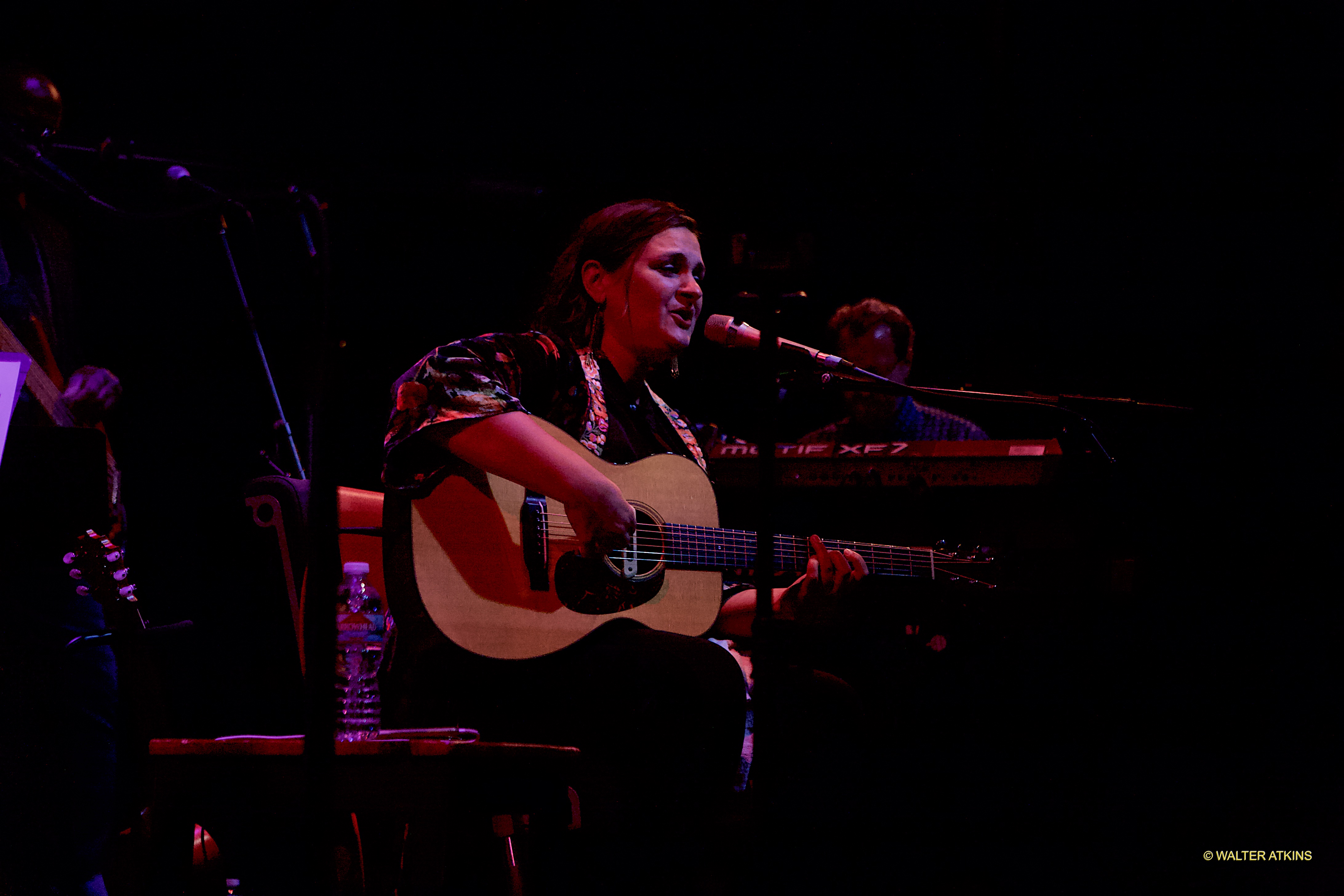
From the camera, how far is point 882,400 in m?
3.55

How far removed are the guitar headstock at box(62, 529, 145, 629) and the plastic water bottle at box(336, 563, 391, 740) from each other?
54 cm

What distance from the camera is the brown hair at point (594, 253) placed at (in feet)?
7.16

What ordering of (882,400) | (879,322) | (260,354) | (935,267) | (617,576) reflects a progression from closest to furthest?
(617,576) → (260,354) → (882,400) → (879,322) → (935,267)

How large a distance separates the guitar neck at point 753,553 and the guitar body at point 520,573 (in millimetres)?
70

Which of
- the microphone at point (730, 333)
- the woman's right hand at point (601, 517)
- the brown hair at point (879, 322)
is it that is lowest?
the woman's right hand at point (601, 517)

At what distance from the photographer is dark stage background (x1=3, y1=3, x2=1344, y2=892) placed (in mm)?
2441

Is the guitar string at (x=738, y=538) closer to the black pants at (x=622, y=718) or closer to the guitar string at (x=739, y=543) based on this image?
the guitar string at (x=739, y=543)

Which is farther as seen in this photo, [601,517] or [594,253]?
[594,253]

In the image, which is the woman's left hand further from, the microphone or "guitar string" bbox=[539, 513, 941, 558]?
the microphone

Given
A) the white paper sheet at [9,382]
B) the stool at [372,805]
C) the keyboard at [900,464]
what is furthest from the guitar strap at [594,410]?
the white paper sheet at [9,382]

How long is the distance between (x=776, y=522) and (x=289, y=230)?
1944 millimetres

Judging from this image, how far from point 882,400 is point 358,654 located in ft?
7.60

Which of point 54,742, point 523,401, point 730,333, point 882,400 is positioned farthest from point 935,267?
point 54,742

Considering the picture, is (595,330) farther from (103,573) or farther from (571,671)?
(103,573)
